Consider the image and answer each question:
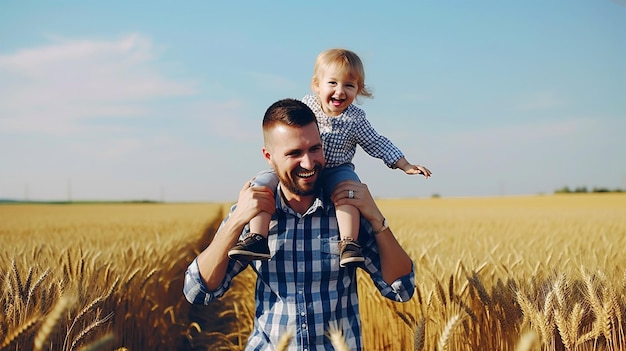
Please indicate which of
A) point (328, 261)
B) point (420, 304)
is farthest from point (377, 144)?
point (328, 261)

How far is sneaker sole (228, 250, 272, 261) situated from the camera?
1943 millimetres

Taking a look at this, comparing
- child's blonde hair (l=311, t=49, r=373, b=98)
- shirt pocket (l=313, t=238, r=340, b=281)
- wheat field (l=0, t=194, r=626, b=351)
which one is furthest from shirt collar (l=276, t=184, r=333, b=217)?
child's blonde hair (l=311, t=49, r=373, b=98)

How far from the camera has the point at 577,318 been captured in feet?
5.88

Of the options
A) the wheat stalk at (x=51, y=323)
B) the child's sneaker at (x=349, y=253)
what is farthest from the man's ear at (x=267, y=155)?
the wheat stalk at (x=51, y=323)

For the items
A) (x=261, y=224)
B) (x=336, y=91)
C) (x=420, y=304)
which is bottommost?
(x=420, y=304)

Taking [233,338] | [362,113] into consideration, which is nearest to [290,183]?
[362,113]

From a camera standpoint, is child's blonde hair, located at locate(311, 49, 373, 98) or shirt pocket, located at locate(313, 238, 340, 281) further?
child's blonde hair, located at locate(311, 49, 373, 98)

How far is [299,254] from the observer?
6.58 feet

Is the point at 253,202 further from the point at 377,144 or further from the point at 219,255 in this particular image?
the point at 377,144

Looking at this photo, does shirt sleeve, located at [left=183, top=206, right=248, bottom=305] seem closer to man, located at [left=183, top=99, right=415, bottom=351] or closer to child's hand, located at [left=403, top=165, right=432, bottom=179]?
man, located at [left=183, top=99, right=415, bottom=351]

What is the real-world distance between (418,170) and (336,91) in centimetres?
49

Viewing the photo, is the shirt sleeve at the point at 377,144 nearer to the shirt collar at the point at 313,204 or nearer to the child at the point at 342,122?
the child at the point at 342,122

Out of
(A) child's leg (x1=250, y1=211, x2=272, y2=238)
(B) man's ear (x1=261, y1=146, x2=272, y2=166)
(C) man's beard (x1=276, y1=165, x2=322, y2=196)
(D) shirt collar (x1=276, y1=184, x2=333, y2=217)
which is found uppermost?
(B) man's ear (x1=261, y1=146, x2=272, y2=166)

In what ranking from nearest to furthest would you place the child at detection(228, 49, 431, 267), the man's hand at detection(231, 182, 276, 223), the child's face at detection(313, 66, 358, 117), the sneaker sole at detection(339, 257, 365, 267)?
the sneaker sole at detection(339, 257, 365, 267) < the man's hand at detection(231, 182, 276, 223) < the child at detection(228, 49, 431, 267) < the child's face at detection(313, 66, 358, 117)
